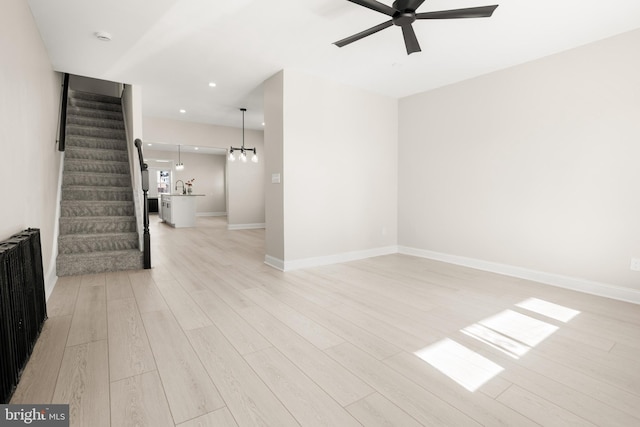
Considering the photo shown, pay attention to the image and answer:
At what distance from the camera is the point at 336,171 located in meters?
4.45

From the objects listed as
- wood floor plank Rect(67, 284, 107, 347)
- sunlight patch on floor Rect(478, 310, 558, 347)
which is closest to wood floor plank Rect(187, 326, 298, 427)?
wood floor plank Rect(67, 284, 107, 347)

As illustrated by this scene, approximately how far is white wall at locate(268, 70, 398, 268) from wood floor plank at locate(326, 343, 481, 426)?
2.26m

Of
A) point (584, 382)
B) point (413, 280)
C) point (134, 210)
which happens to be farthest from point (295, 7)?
point (134, 210)

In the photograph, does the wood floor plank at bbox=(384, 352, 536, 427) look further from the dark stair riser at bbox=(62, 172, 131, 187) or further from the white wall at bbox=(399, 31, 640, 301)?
the dark stair riser at bbox=(62, 172, 131, 187)

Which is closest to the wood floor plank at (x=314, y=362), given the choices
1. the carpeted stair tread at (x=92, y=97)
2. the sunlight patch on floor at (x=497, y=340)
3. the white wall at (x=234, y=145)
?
the sunlight patch on floor at (x=497, y=340)

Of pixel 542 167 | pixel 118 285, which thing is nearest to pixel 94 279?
pixel 118 285

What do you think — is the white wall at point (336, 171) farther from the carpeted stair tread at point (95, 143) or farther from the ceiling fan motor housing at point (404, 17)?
the carpeted stair tread at point (95, 143)

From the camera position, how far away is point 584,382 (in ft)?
5.38

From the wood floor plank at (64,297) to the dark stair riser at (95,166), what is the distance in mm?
2052

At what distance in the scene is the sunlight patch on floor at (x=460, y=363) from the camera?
1659 millimetres

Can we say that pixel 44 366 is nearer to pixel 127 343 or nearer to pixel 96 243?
pixel 127 343

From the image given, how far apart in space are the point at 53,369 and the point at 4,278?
23.4 inches

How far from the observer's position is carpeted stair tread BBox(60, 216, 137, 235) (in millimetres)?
3979

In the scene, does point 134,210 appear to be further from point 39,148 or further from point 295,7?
point 295,7
